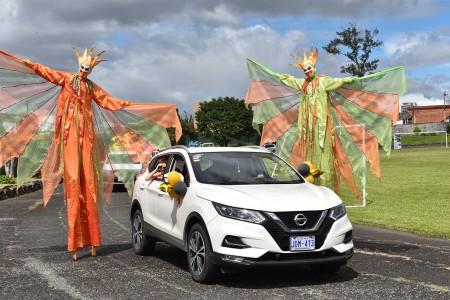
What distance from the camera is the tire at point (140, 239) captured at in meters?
9.12

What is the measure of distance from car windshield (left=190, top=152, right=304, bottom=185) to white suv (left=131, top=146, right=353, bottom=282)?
1 centimetres

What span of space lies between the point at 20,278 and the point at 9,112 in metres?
3.09

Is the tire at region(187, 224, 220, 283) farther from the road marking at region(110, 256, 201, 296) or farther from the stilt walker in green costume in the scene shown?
the stilt walker in green costume

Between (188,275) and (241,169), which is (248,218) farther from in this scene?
(241,169)

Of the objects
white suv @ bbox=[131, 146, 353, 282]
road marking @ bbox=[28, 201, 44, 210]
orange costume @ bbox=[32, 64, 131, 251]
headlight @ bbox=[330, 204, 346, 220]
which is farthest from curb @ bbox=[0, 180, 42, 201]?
headlight @ bbox=[330, 204, 346, 220]

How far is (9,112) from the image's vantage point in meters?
9.58

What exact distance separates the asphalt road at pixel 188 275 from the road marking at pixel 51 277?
0.01 metres

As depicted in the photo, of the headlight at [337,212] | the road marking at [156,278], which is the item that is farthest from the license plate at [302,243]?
the road marking at [156,278]

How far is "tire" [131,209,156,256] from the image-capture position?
Result: 9.12m

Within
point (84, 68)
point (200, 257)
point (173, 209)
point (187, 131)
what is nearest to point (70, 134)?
point (84, 68)

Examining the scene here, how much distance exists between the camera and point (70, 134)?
928cm

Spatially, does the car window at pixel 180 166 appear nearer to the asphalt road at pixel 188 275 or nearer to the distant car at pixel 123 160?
the asphalt road at pixel 188 275

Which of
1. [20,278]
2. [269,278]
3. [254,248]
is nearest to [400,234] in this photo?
[269,278]

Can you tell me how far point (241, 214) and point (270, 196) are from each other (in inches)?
19.1
